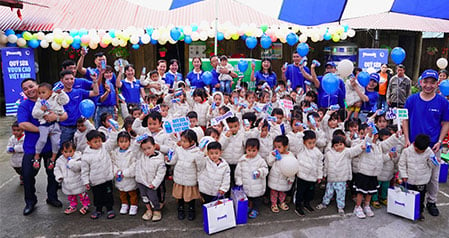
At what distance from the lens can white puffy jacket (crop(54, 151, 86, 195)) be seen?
364 cm

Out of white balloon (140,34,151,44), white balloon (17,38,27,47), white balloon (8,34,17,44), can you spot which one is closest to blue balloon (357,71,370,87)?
white balloon (140,34,151,44)

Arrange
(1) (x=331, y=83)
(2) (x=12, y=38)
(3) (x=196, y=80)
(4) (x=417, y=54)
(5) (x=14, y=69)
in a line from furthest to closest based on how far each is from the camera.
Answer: (4) (x=417, y=54) < (5) (x=14, y=69) < (2) (x=12, y=38) < (3) (x=196, y=80) < (1) (x=331, y=83)

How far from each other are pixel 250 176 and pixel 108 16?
7.76 meters

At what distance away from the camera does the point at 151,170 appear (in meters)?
3.61

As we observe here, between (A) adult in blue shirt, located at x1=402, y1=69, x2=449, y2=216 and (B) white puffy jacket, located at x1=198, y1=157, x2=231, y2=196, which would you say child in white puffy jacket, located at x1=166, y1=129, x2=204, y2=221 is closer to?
(B) white puffy jacket, located at x1=198, y1=157, x2=231, y2=196

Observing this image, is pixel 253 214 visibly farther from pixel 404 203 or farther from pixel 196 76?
pixel 196 76

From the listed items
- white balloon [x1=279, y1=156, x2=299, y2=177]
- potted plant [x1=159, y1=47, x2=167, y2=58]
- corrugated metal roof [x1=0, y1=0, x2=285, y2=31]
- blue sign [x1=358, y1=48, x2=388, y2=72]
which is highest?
corrugated metal roof [x1=0, y1=0, x2=285, y2=31]

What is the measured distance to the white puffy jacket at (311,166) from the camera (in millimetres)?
3727

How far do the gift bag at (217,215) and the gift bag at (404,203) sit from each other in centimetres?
182

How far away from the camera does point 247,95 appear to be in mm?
5211

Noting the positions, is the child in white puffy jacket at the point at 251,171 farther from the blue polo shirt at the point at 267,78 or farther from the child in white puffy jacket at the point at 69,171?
the blue polo shirt at the point at 267,78

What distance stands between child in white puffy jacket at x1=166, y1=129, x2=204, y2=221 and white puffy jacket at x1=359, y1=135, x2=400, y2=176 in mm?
1822

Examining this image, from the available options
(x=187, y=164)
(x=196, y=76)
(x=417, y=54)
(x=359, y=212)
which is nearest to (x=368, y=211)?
(x=359, y=212)

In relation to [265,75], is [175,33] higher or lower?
higher
